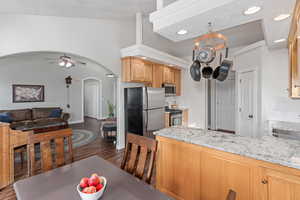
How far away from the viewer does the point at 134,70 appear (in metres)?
3.86

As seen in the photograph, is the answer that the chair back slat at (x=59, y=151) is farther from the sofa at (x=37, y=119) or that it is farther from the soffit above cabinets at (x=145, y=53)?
the sofa at (x=37, y=119)

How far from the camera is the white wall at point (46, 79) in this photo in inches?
219

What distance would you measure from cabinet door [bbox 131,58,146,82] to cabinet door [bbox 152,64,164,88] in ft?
1.68

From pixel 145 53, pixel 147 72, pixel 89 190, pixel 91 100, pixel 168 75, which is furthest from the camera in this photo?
pixel 91 100

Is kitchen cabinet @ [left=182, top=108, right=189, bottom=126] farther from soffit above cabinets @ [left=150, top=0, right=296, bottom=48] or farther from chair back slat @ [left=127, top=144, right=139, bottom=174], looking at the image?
chair back slat @ [left=127, top=144, right=139, bottom=174]

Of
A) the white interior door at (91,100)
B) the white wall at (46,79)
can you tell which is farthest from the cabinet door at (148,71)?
the white interior door at (91,100)

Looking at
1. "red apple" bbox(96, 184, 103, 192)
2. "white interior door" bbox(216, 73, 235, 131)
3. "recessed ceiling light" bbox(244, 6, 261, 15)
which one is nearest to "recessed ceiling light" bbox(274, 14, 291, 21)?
"recessed ceiling light" bbox(244, 6, 261, 15)

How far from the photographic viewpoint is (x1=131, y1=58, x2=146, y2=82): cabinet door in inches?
151

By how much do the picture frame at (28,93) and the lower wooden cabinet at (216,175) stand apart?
647 cm

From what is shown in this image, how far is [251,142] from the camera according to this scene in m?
1.57

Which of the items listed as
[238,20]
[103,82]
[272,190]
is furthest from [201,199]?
[103,82]

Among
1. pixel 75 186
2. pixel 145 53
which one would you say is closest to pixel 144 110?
pixel 145 53

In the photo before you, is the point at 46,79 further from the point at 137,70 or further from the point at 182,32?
the point at 182,32

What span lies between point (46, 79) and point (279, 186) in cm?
790
